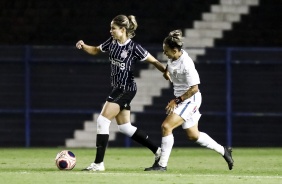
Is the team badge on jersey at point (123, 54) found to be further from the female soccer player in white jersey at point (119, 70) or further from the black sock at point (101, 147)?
the black sock at point (101, 147)

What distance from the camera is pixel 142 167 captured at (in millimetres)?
15625

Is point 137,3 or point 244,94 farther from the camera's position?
point 137,3

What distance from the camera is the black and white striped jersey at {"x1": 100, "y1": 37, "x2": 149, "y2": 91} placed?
14.4 meters

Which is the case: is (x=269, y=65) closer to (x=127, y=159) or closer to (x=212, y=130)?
(x=212, y=130)

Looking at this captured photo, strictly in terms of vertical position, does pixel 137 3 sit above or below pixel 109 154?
above

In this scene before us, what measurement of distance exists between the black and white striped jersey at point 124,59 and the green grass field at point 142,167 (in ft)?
3.64

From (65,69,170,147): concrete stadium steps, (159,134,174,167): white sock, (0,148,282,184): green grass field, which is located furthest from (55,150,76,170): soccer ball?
(65,69,170,147): concrete stadium steps

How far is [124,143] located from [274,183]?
9377 millimetres

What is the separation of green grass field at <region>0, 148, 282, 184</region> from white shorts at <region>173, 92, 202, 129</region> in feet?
2.04

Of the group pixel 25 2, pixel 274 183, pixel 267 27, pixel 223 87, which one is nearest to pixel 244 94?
pixel 223 87

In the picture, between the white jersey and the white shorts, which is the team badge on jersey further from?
the white shorts

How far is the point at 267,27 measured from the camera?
23.2 meters

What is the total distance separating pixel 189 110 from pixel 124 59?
1013 millimetres

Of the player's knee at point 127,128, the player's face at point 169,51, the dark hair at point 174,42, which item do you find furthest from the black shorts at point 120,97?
Answer: the dark hair at point 174,42
